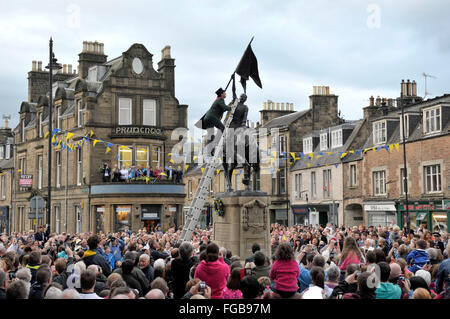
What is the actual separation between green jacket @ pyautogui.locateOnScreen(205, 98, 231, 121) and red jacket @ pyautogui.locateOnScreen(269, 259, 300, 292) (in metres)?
5.96

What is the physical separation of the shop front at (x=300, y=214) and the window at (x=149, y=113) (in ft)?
44.9

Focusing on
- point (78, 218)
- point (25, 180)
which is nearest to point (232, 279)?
point (78, 218)

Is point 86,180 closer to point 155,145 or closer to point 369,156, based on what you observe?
point 155,145

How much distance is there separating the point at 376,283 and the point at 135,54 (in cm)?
3336

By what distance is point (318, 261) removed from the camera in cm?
768

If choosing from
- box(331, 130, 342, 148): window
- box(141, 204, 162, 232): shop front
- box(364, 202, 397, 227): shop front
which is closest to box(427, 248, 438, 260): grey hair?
box(364, 202, 397, 227): shop front

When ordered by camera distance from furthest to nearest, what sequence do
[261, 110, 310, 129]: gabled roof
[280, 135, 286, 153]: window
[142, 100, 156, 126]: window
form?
[280, 135, 286, 153]: window → [261, 110, 310, 129]: gabled roof → [142, 100, 156, 126]: window

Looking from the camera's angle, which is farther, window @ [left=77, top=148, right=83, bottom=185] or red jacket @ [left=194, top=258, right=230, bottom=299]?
window @ [left=77, top=148, right=83, bottom=185]

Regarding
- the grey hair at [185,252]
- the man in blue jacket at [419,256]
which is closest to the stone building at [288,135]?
the man in blue jacket at [419,256]

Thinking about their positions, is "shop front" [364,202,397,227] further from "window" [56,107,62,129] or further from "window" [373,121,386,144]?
"window" [56,107,62,129]

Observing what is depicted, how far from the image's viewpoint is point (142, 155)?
3678 cm

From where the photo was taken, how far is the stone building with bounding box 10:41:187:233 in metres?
35.4

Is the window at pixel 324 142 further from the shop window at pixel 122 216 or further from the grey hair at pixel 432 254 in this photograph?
the grey hair at pixel 432 254
